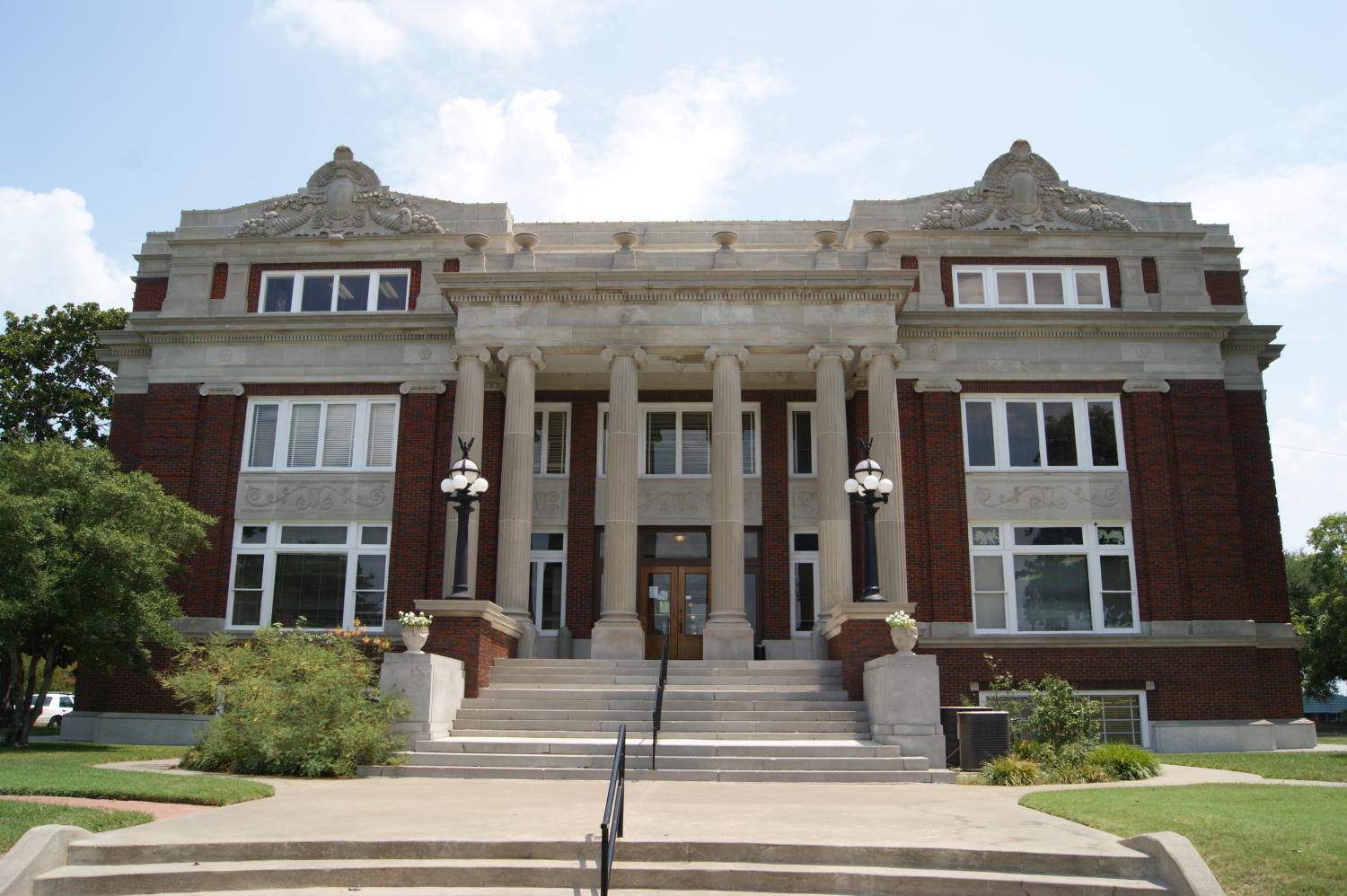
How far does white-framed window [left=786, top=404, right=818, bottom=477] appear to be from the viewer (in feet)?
93.1

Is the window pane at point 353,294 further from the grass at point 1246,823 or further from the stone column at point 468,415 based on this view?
the grass at point 1246,823

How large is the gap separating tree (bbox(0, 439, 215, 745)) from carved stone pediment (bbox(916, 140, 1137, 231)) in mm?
20152

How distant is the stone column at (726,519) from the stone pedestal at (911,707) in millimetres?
5718

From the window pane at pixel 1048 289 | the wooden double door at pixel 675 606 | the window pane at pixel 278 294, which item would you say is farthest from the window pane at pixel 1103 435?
the window pane at pixel 278 294

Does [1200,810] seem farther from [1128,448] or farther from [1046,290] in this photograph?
[1046,290]

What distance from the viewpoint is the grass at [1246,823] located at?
8.48 metres

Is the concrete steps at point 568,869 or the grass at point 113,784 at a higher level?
the grass at point 113,784

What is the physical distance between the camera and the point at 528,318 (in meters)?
26.2

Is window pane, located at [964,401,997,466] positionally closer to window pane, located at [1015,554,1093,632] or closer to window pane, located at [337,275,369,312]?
window pane, located at [1015,554,1093,632]

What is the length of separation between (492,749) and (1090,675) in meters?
14.9

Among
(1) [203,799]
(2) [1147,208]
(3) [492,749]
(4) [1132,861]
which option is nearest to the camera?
(4) [1132,861]

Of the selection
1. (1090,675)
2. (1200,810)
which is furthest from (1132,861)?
(1090,675)

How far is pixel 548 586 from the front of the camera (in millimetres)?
27828

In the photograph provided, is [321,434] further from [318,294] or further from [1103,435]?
[1103,435]
